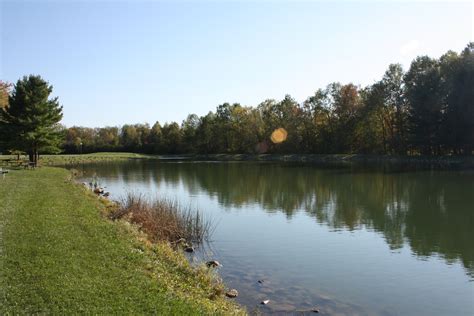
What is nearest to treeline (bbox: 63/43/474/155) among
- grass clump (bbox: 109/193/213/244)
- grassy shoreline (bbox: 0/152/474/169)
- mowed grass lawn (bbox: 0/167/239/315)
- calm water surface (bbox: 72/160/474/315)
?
grassy shoreline (bbox: 0/152/474/169)

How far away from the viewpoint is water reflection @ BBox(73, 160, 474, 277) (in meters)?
17.0

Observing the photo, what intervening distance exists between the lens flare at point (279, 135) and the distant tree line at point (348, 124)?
25 cm

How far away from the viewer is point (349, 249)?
15.6 metres

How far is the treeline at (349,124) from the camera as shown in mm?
55312

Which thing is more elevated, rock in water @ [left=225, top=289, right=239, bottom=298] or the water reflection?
the water reflection

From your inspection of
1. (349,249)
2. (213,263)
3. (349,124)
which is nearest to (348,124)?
(349,124)

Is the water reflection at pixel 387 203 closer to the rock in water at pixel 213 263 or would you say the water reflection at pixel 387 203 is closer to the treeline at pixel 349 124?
the rock in water at pixel 213 263

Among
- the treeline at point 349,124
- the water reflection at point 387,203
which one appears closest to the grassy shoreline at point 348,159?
the treeline at point 349,124

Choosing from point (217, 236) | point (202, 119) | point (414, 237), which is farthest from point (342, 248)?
point (202, 119)

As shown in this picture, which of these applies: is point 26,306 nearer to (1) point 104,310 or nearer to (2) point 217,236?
(1) point 104,310

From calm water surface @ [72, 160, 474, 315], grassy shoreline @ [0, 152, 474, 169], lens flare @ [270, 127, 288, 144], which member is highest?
lens flare @ [270, 127, 288, 144]

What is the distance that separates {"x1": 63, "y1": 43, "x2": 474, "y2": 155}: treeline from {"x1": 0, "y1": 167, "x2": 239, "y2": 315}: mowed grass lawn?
5090cm

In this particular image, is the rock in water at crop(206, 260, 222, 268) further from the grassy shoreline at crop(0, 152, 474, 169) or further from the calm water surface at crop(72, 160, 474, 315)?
the grassy shoreline at crop(0, 152, 474, 169)

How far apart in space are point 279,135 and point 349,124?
57.8 ft
